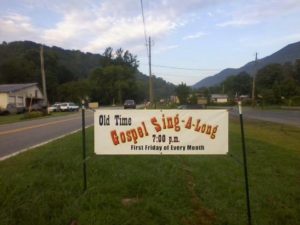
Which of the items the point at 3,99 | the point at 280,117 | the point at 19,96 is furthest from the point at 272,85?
the point at 280,117

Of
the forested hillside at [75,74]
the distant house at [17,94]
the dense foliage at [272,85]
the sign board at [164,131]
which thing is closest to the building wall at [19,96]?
the distant house at [17,94]

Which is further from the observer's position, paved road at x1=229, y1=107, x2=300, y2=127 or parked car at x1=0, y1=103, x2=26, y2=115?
parked car at x1=0, y1=103, x2=26, y2=115

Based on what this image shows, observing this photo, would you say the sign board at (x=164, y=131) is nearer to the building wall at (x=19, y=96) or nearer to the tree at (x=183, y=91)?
the building wall at (x=19, y=96)

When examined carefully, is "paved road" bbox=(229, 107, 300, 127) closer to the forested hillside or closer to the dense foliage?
the dense foliage

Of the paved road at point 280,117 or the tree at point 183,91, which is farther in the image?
the tree at point 183,91

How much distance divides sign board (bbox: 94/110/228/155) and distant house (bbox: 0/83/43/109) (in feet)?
156

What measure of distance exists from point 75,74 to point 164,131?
130m

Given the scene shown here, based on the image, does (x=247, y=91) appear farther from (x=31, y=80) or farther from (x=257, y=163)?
(x=257, y=163)

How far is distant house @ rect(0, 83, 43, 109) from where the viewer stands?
5634 centimetres

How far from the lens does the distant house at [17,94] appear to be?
56.3 m

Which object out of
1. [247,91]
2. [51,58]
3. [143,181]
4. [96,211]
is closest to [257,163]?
[143,181]

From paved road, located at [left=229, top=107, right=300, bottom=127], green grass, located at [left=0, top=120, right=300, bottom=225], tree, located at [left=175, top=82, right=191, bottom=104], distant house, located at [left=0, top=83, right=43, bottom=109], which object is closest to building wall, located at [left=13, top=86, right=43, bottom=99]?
distant house, located at [left=0, top=83, right=43, bottom=109]

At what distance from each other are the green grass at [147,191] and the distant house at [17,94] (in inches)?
1785

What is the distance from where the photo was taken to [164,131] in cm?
665
